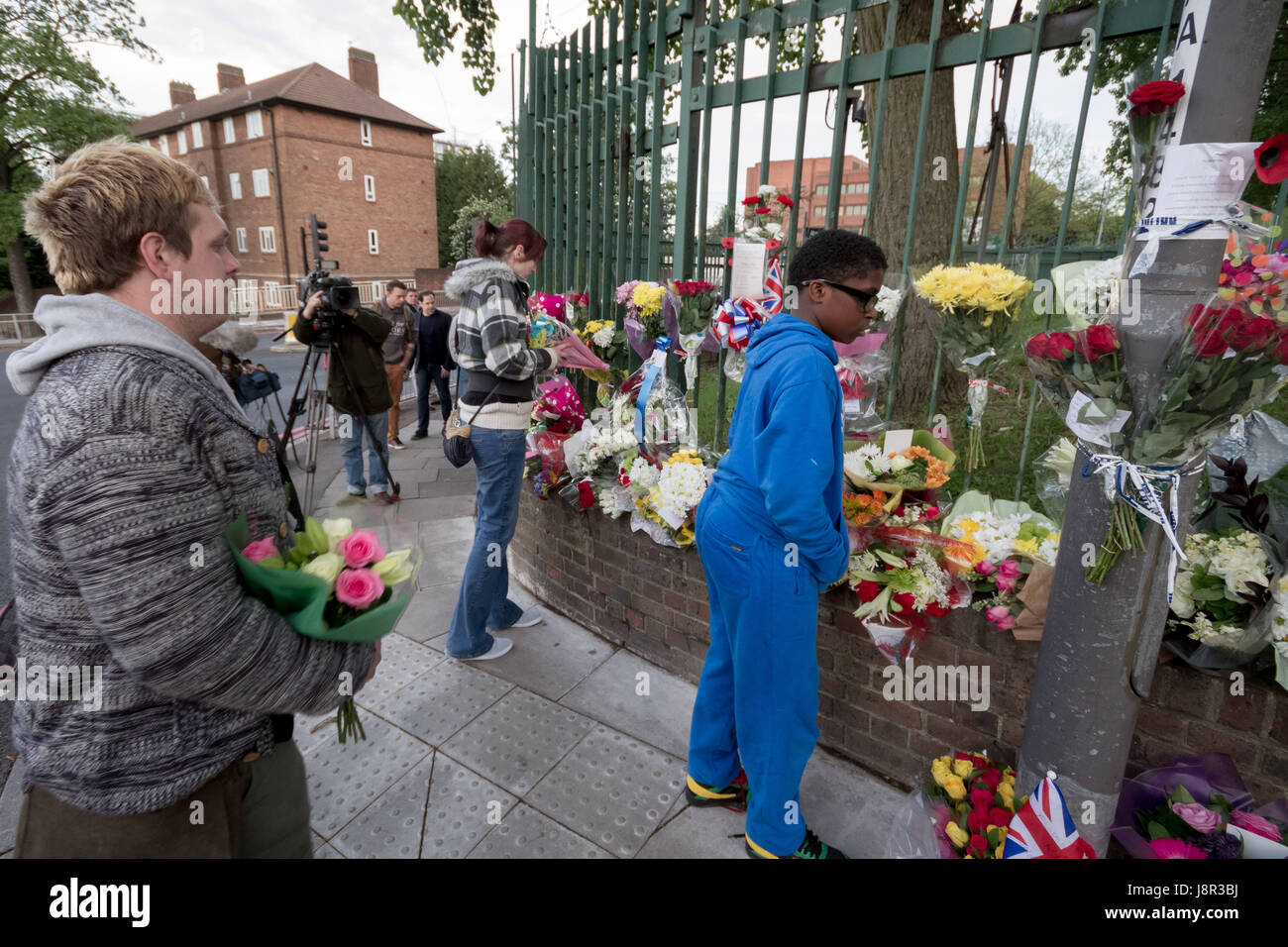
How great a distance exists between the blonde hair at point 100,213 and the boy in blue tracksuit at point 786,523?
1478 millimetres

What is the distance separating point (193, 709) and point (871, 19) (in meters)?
6.42

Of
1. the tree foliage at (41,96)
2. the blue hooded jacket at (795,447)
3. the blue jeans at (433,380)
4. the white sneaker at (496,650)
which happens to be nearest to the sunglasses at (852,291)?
the blue hooded jacket at (795,447)

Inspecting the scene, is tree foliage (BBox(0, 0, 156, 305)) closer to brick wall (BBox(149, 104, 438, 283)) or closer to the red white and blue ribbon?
brick wall (BBox(149, 104, 438, 283))

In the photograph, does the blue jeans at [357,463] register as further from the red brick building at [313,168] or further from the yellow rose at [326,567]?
the red brick building at [313,168]

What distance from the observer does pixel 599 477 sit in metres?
3.66

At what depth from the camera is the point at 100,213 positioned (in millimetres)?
1215

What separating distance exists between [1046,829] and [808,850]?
2.46 feet

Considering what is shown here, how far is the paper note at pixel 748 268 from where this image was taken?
300 cm

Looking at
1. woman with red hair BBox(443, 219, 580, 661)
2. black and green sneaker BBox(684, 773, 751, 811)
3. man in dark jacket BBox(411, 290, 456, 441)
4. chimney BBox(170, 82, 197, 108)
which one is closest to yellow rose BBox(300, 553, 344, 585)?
black and green sneaker BBox(684, 773, 751, 811)

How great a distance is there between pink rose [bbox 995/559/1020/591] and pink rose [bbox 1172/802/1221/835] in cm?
74

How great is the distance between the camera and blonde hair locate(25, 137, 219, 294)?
47.5 inches

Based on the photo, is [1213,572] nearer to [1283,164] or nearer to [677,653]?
[1283,164]

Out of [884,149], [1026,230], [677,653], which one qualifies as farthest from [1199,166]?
[1026,230]

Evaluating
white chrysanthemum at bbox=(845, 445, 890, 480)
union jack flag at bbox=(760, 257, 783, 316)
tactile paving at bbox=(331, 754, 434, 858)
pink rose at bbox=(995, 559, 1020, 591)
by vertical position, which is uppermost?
union jack flag at bbox=(760, 257, 783, 316)
